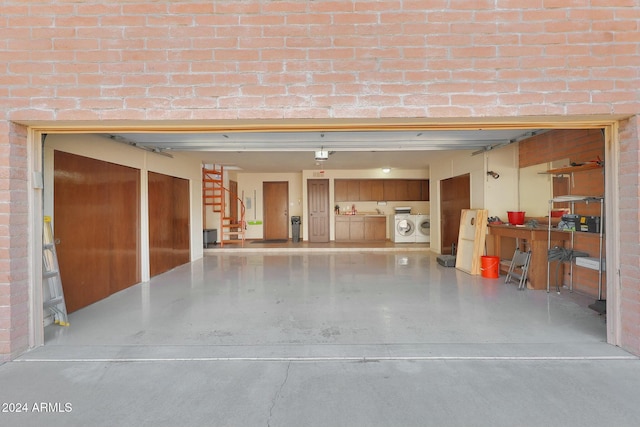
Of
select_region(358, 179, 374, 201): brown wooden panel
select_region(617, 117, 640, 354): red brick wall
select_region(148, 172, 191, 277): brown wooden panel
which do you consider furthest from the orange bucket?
select_region(148, 172, 191, 277): brown wooden panel

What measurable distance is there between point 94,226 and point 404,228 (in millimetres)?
7354

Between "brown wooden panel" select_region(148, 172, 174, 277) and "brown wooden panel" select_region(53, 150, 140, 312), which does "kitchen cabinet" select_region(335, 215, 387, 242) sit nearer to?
"brown wooden panel" select_region(148, 172, 174, 277)

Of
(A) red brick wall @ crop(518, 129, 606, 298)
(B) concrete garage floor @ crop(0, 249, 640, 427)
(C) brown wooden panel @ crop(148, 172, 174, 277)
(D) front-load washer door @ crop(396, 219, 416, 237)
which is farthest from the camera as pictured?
(D) front-load washer door @ crop(396, 219, 416, 237)

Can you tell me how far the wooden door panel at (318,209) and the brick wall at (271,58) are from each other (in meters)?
7.62

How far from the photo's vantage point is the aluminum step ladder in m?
3.04

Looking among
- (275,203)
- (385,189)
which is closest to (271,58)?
(385,189)

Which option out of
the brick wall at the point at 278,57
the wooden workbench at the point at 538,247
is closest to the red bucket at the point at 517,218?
the wooden workbench at the point at 538,247

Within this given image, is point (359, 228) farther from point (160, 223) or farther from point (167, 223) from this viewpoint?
point (160, 223)

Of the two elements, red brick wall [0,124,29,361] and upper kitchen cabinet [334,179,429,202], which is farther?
upper kitchen cabinet [334,179,429,202]

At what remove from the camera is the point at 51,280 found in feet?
10.3

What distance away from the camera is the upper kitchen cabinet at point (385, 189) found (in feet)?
33.4

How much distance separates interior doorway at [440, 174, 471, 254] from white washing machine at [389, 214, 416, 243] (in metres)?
1.43

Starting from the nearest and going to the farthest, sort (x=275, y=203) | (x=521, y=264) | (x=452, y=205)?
(x=521, y=264)
(x=452, y=205)
(x=275, y=203)

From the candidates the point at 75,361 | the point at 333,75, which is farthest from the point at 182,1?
the point at 75,361
